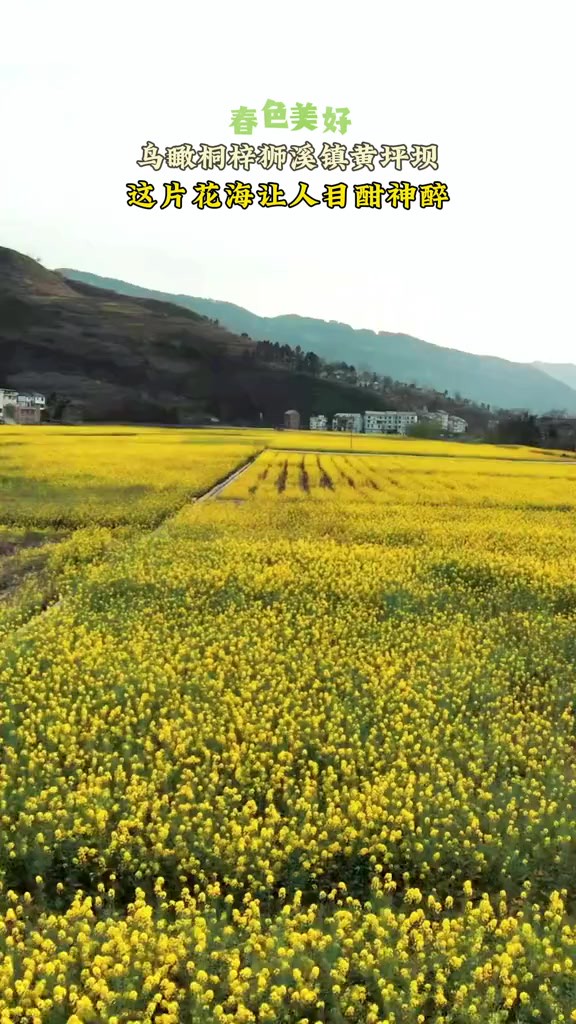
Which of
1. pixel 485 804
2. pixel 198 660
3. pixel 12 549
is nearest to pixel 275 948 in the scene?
pixel 485 804

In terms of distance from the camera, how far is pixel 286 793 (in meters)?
6.54

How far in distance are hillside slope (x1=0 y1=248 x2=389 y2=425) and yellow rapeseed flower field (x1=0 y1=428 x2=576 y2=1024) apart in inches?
5118

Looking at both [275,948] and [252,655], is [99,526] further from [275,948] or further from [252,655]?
[275,948]

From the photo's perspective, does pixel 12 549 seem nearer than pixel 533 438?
Yes

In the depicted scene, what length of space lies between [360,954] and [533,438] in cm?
10538

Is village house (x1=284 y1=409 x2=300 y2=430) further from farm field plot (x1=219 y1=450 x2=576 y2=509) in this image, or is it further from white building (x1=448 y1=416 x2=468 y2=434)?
farm field plot (x1=219 y1=450 x2=576 y2=509)

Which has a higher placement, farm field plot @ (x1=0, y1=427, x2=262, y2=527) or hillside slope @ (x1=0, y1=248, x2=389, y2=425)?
hillside slope @ (x1=0, y1=248, x2=389, y2=425)

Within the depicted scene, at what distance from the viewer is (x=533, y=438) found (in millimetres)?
102875

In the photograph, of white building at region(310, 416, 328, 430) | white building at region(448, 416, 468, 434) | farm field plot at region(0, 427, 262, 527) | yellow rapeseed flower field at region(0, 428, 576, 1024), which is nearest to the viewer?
yellow rapeseed flower field at region(0, 428, 576, 1024)

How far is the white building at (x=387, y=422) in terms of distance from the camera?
161625 millimetres

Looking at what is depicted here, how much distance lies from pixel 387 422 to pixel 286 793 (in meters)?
160

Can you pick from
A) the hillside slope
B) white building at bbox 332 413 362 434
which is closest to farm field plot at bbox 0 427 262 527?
the hillside slope

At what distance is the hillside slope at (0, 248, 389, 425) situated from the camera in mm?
155375

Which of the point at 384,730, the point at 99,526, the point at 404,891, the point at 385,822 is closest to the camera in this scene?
the point at 404,891
